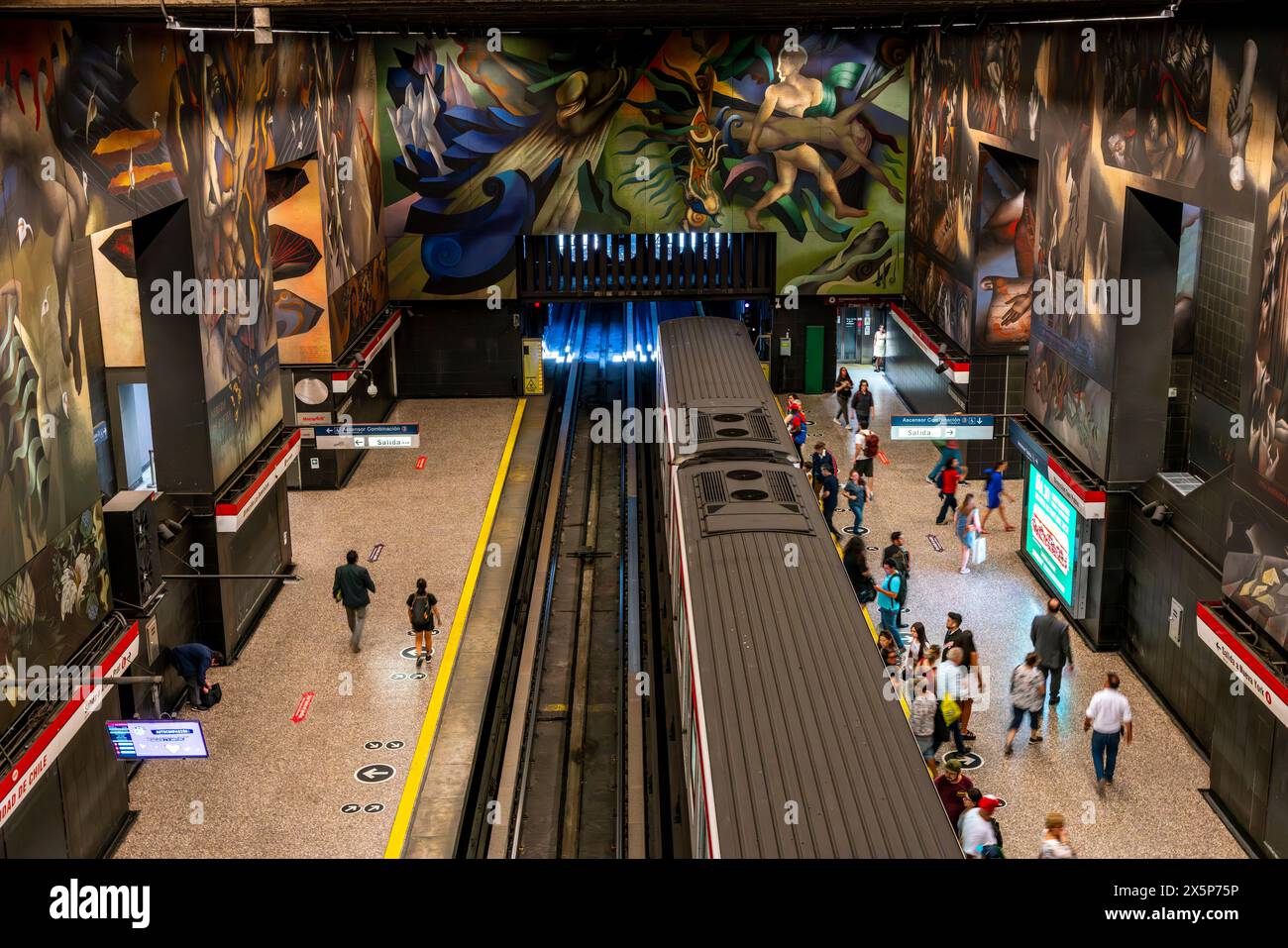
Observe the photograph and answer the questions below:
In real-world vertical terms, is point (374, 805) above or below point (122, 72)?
below

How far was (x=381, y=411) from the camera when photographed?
2780cm

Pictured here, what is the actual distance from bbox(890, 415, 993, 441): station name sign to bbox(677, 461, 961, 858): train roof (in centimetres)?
537

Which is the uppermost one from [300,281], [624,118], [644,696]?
[624,118]

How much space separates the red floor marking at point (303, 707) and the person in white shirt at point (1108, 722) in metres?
8.44

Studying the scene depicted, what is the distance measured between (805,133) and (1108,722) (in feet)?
57.3

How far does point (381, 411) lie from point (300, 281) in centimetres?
523

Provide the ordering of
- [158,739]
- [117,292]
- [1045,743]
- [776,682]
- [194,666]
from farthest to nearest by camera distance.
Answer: [117,292] < [194,666] < [1045,743] < [158,739] < [776,682]

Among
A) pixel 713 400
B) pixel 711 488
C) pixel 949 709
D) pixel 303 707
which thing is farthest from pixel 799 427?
pixel 303 707

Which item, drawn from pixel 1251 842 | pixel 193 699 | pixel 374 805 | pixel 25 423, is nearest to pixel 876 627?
pixel 1251 842

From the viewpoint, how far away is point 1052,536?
18531 millimetres

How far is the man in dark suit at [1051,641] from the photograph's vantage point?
14.9 m

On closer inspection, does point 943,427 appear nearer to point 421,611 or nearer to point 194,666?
point 421,611
